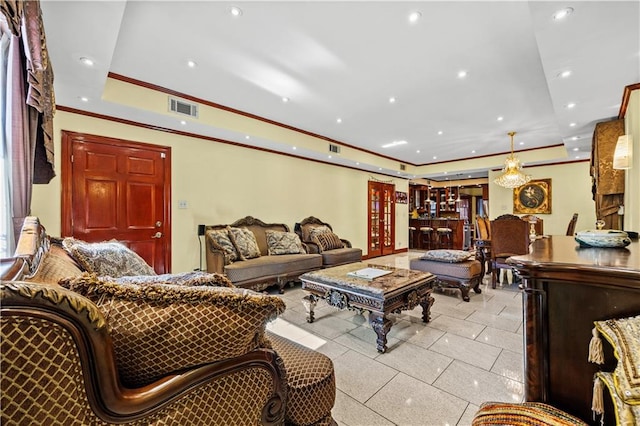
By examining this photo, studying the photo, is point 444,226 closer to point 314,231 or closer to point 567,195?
point 567,195

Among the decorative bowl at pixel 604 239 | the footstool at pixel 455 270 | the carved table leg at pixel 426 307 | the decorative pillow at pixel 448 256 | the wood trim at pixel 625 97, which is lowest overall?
the carved table leg at pixel 426 307

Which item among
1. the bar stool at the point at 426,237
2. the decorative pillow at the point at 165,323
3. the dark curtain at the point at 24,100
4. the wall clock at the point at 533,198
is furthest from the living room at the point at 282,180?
the bar stool at the point at 426,237

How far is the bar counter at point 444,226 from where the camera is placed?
8289mm

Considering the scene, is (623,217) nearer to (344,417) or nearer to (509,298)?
(509,298)

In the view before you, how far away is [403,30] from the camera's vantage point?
2.24 meters

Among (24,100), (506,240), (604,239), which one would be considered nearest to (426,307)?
(604,239)

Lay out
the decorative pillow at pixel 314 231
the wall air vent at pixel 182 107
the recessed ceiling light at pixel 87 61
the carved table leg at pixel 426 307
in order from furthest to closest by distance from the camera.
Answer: the decorative pillow at pixel 314 231, the wall air vent at pixel 182 107, the carved table leg at pixel 426 307, the recessed ceiling light at pixel 87 61

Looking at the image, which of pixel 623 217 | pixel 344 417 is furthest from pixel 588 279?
pixel 623 217

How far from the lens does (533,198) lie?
7.08 meters

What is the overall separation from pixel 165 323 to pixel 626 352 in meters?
1.44

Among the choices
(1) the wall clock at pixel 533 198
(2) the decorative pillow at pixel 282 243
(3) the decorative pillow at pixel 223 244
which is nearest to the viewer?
(3) the decorative pillow at pixel 223 244

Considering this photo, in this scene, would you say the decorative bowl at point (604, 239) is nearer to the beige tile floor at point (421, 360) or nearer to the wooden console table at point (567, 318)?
the wooden console table at point (567, 318)

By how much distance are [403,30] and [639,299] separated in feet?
7.51

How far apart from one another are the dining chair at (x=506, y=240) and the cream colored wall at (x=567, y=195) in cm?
384
